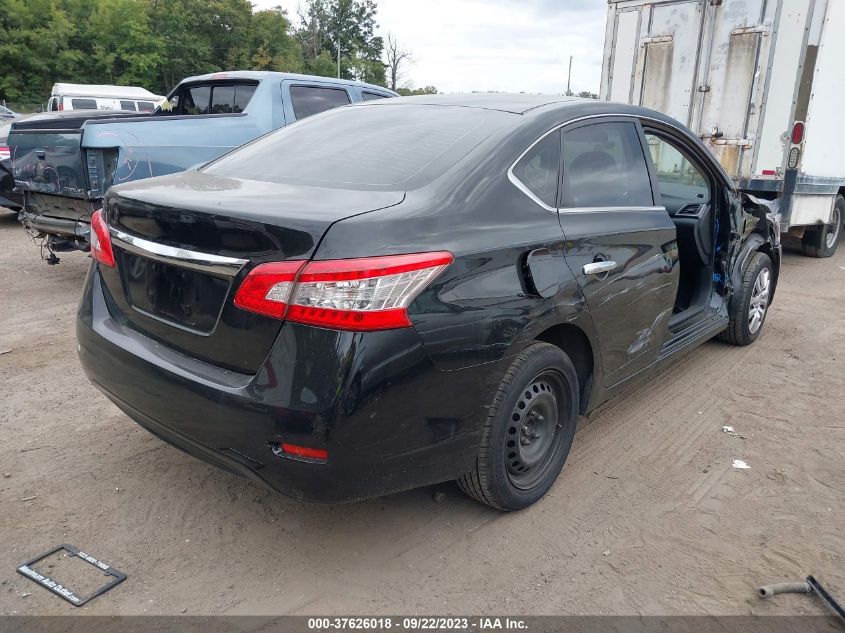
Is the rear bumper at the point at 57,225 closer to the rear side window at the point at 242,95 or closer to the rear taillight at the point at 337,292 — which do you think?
the rear side window at the point at 242,95

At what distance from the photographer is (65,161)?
5.55 m

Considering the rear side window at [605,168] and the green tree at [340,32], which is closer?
the rear side window at [605,168]

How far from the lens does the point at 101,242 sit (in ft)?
9.36

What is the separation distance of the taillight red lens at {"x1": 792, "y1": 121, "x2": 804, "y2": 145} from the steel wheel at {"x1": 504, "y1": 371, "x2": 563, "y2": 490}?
6202 mm

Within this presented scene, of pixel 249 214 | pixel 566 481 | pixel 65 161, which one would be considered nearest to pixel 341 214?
pixel 249 214

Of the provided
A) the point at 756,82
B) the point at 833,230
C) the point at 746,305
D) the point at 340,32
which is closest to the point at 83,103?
the point at 756,82

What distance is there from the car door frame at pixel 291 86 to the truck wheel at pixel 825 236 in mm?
6624

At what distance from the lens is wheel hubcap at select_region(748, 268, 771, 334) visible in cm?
513

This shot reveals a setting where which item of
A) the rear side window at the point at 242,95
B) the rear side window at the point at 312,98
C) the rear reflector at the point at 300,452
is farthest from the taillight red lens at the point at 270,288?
the rear side window at the point at 242,95

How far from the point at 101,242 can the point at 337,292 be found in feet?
4.40

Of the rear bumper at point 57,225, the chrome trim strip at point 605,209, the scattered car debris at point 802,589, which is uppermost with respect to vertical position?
the chrome trim strip at point 605,209

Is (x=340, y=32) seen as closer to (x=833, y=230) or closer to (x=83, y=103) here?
(x=83, y=103)

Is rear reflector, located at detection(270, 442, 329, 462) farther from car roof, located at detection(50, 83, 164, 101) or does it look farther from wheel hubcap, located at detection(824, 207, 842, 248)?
car roof, located at detection(50, 83, 164, 101)

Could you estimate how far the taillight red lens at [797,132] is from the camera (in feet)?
24.5
